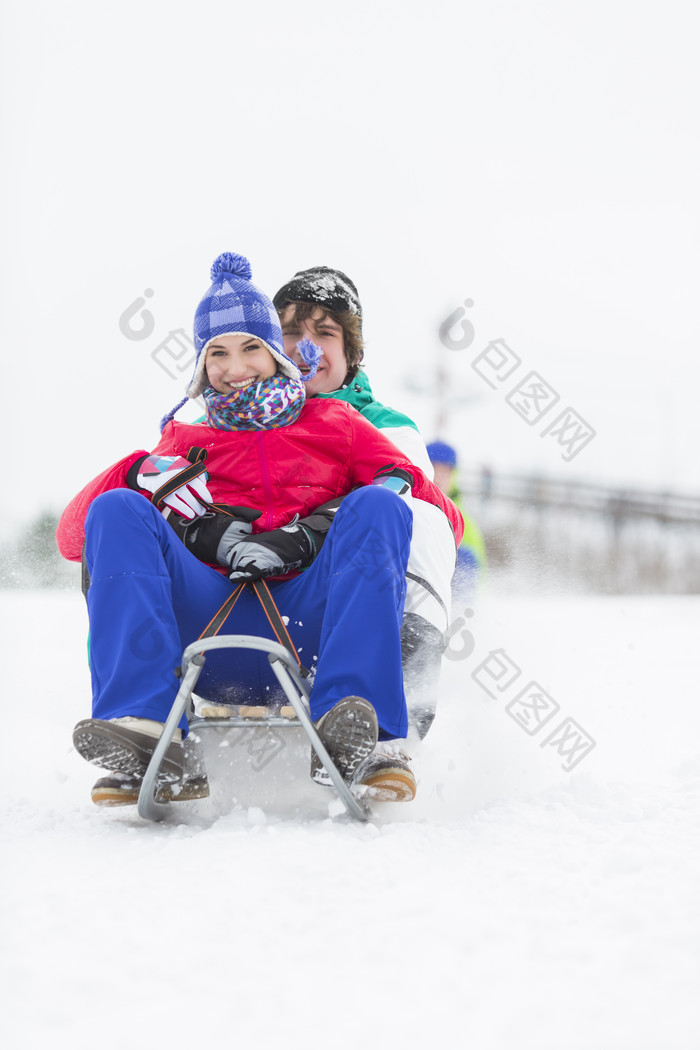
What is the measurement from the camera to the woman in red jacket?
1.71 meters

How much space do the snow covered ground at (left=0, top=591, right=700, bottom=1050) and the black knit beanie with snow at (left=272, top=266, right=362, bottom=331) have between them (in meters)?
1.50

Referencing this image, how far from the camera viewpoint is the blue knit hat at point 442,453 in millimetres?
4453

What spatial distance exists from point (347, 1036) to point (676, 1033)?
0.35 meters

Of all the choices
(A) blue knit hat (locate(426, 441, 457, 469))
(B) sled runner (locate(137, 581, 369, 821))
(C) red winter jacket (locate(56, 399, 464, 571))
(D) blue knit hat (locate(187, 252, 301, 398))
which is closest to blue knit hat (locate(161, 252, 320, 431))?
(D) blue knit hat (locate(187, 252, 301, 398))

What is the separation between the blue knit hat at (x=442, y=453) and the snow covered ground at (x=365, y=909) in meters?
2.22

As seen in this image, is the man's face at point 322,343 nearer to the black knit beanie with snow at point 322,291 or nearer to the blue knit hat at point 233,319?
the black knit beanie with snow at point 322,291

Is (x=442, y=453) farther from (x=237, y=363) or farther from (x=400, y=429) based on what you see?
(x=237, y=363)

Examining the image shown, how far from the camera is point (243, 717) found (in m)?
1.84

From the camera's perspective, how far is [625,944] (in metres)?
1.10

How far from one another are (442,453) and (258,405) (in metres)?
2.42

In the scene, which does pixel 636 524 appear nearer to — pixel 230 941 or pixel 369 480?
pixel 369 480

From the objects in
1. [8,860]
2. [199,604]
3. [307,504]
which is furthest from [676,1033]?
[307,504]

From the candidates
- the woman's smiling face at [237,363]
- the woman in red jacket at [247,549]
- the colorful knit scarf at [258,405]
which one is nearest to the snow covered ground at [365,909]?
the woman in red jacket at [247,549]

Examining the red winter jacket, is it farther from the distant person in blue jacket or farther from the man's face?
the distant person in blue jacket
